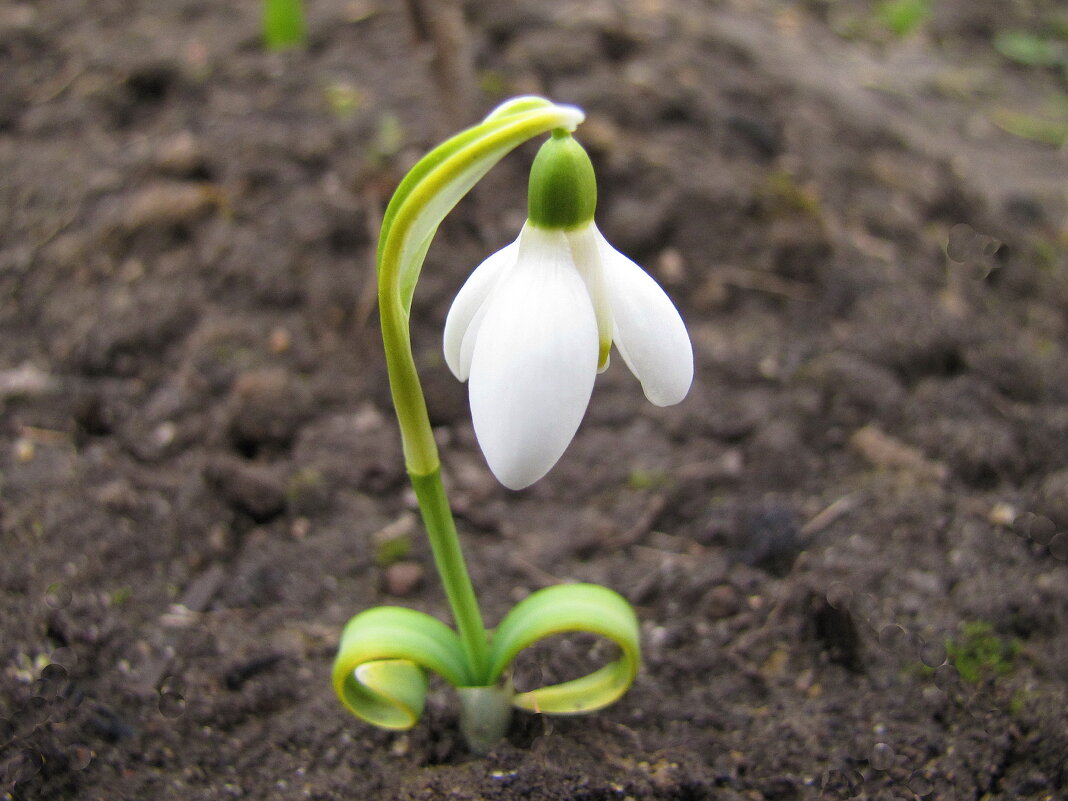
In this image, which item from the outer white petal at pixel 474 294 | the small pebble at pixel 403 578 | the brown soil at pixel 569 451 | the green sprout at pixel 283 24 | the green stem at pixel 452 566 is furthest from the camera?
the green sprout at pixel 283 24

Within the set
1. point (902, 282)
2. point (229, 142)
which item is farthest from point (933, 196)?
point (229, 142)

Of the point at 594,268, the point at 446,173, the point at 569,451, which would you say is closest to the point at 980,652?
the point at 569,451

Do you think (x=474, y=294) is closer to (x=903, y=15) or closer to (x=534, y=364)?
(x=534, y=364)

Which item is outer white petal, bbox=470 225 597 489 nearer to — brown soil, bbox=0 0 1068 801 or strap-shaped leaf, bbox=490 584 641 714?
strap-shaped leaf, bbox=490 584 641 714

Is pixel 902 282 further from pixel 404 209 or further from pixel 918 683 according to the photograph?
pixel 404 209

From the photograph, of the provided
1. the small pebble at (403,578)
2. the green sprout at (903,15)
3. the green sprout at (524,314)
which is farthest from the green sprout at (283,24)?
the green sprout at (903,15)

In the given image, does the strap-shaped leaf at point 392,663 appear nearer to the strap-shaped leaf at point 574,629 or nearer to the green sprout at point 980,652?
the strap-shaped leaf at point 574,629

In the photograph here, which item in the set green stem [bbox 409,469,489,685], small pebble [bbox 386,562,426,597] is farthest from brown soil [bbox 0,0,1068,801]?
green stem [bbox 409,469,489,685]
